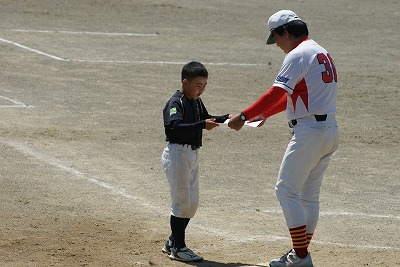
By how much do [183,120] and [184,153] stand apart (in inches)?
11.3

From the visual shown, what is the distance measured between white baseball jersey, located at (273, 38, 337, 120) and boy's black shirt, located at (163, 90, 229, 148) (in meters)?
0.72

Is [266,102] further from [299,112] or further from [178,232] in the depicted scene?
[178,232]

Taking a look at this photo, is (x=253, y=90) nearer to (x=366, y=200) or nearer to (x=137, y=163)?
(x=137, y=163)

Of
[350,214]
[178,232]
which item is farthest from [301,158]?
[350,214]

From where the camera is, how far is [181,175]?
27.3 feet

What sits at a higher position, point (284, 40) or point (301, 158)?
point (284, 40)

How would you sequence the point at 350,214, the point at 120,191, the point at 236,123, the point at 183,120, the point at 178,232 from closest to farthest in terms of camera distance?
the point at 236,123, the point at 183,120, the point at 178,232, the point at 350,214, the point at 120,191

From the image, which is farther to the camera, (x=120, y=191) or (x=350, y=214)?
(x=120, y=191)

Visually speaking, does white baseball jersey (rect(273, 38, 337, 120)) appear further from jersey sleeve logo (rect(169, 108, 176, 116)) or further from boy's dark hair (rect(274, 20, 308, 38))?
jersey sleeve logo (rect(169, 108, 176, 116))

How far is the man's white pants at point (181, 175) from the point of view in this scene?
8.33m

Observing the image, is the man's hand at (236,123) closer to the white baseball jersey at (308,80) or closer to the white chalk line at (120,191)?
the white baseball jersey at (308,80)

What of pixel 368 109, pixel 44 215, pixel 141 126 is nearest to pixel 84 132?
pixel 141 126

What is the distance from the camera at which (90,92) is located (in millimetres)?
17297

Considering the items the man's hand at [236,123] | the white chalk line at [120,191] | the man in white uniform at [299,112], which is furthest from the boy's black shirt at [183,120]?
the white chalk line at [120,191]
